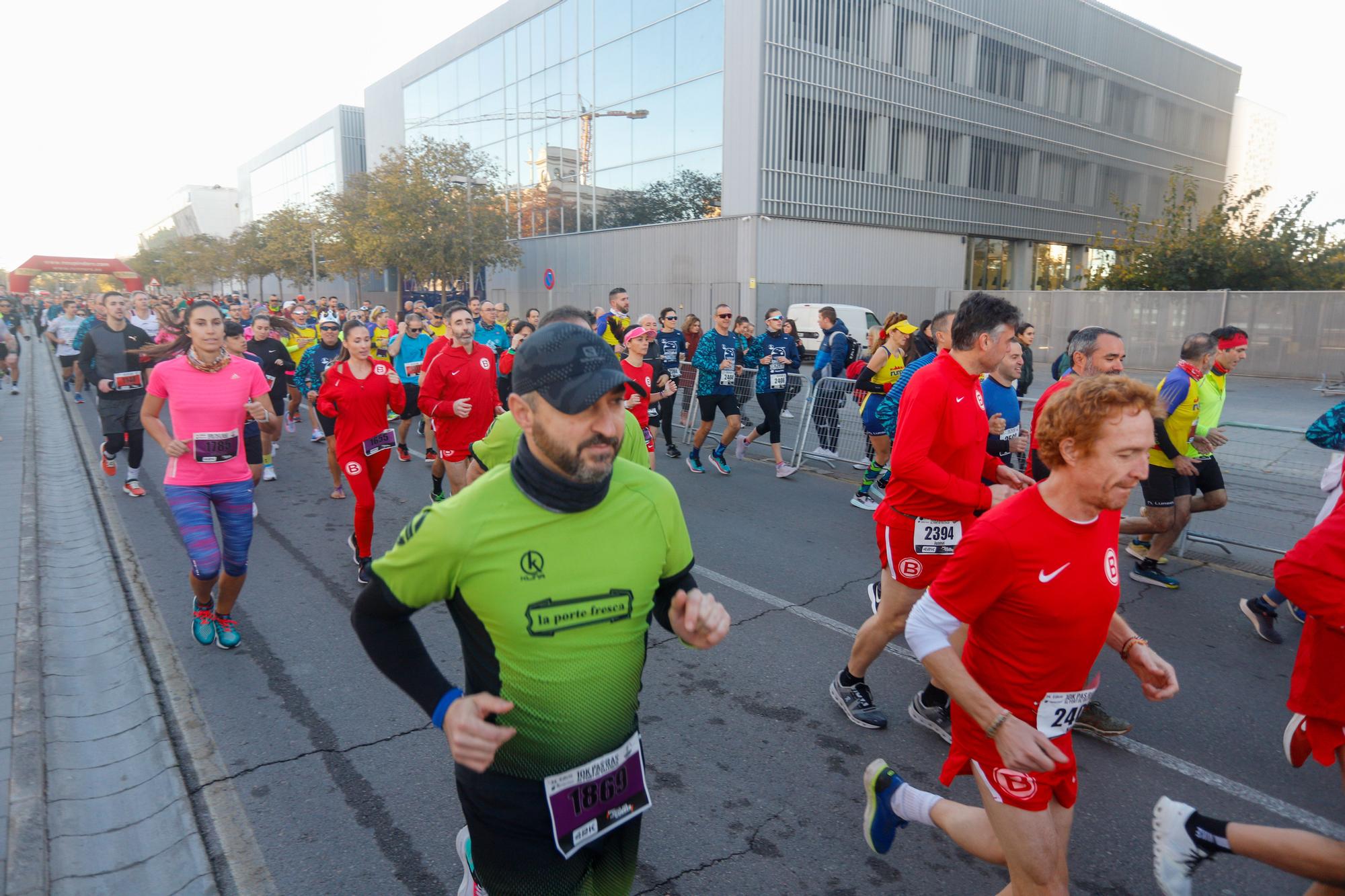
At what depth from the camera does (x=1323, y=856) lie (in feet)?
7.37

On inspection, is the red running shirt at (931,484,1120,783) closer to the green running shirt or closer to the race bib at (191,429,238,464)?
Answer: the green running shirt

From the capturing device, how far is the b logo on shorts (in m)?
2.21

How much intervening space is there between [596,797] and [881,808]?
4.38ft

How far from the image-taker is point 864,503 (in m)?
8.77

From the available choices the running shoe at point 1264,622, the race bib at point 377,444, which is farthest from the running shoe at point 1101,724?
the race bib at point 377,444

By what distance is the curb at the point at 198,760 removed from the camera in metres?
3.07

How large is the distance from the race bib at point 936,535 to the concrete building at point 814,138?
80.7ft

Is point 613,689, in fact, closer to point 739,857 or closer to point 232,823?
point 739,857

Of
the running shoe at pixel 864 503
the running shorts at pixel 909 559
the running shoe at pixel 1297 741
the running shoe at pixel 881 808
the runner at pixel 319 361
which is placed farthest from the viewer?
the runner at pixel 319 361

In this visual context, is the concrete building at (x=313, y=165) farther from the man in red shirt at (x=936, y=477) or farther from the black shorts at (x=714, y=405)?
the man in red shirt at (x=936, y=477)

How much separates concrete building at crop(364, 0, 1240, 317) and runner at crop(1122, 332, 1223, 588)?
2228 centimetres

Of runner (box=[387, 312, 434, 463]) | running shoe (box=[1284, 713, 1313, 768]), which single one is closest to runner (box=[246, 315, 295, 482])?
runner (box=[387, 312, 434, 463])

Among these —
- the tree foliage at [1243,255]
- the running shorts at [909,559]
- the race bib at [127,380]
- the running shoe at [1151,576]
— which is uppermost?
the tree foliage at [1243,255]

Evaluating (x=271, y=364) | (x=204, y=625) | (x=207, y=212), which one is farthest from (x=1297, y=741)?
(x=207, y=212)
